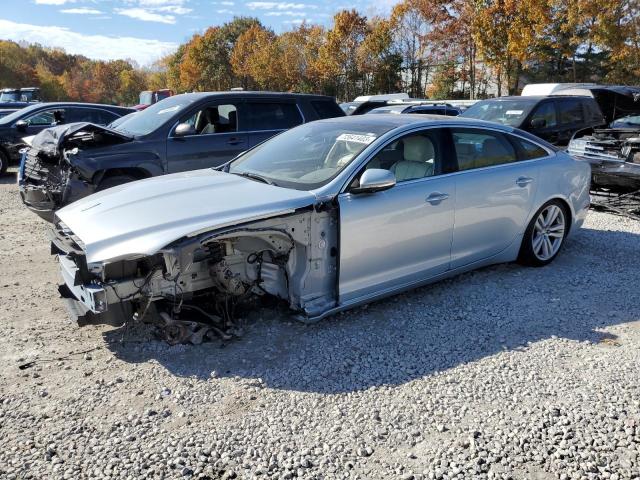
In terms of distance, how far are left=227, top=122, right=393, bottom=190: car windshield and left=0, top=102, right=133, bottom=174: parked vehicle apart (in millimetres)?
7769

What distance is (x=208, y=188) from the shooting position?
4.21m

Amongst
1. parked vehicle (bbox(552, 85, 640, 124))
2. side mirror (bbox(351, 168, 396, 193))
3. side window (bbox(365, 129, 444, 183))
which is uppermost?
parked vehicle (bbox(552, 85, 640, 124))

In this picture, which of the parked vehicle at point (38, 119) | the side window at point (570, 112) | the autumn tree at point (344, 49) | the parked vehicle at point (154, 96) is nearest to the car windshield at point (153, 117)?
the parked vehicle at point (38, 119)

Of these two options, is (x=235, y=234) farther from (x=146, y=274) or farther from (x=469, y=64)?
→ (x=469, y=64)

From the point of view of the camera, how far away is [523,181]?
5.21m

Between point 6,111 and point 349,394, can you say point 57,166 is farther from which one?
point 6,111

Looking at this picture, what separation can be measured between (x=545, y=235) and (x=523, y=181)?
728 mm

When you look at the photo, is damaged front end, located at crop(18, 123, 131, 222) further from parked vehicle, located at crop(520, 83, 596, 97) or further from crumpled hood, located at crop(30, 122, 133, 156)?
parked vehicle, located at crop(520, 83, 596, 97)

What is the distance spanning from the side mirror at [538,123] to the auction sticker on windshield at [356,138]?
6.32 metres

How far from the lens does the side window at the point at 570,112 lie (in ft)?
34.0

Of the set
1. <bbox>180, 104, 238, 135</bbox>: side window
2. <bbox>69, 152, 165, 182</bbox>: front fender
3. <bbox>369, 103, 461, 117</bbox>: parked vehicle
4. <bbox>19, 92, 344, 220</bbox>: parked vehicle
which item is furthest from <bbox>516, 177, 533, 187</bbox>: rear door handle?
<bbox>369, 103, 461, 117</bbox>: parked vehicle

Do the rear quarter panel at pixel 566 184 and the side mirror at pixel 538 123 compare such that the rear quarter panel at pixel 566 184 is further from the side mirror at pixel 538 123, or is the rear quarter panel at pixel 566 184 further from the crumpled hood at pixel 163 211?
the side mirror at pixel 538 123

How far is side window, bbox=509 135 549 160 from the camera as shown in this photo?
5351mm

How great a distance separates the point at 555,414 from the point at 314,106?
6.25 m
